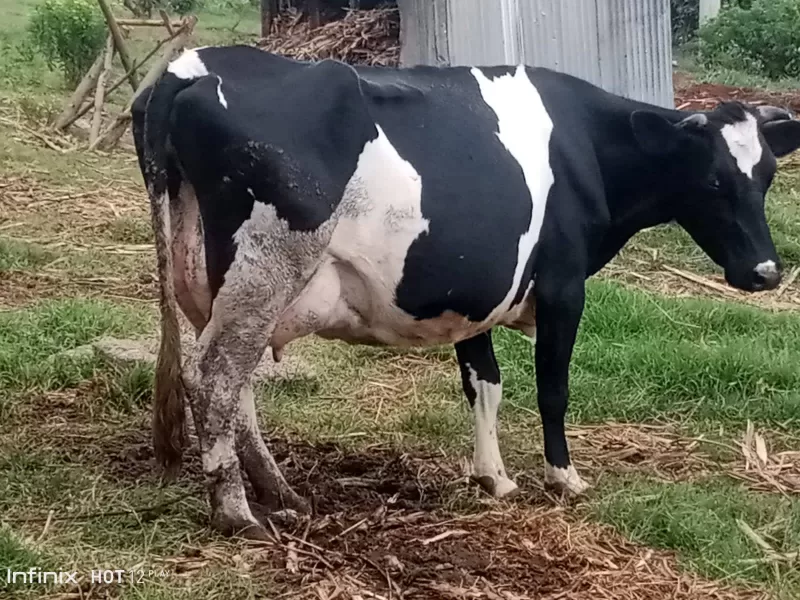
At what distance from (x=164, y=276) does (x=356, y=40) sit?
5.66 metres

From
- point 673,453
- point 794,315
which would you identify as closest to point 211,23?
point 794,315

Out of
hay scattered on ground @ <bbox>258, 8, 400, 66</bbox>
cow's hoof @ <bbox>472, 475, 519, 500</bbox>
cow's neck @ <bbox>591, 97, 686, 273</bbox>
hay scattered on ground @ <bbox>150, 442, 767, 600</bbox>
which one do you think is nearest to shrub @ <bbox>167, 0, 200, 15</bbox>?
hay scattered on ground @ <bbox>258, 8, 400, 66</bbox>

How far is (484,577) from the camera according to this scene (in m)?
3.67

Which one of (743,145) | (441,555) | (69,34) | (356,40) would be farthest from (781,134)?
(69,34)

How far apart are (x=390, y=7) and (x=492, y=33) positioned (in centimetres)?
100

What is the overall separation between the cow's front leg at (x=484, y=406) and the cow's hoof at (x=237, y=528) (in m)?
1.09

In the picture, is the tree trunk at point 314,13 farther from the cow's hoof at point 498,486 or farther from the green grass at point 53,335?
the cow's hoof at point 498,486

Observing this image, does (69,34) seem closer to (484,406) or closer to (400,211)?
(484,406)

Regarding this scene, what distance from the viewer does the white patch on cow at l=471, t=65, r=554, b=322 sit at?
168 inches

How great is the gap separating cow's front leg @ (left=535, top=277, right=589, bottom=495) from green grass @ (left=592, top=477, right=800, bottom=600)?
189 millimetres

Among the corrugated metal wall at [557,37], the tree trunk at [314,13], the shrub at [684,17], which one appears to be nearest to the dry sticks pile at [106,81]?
the tree trunk at [314,13]

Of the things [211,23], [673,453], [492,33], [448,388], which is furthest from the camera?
[211,23]

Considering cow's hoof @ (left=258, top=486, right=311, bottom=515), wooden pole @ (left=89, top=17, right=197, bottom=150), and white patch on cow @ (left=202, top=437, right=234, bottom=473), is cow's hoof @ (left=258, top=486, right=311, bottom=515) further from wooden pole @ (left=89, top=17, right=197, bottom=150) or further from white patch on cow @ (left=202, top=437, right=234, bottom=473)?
wooden pole @ (left=89, top=17, right=197, bottom=150)

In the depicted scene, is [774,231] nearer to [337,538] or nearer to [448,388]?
[448,388]
